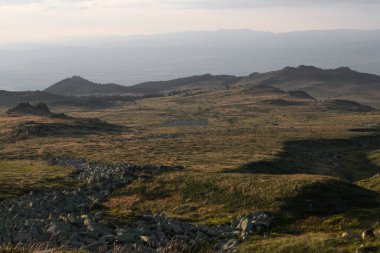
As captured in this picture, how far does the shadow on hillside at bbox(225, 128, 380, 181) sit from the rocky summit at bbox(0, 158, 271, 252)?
29.9 meters

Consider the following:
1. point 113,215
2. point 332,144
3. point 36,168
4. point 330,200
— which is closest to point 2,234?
point 113,215

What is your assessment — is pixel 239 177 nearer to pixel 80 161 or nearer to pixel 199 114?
pixel 80 161

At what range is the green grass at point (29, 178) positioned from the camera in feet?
174

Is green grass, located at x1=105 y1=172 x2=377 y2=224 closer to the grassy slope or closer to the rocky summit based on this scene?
the grassy slope

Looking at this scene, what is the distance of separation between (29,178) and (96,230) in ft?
112

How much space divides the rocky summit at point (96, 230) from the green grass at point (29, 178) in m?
4.64

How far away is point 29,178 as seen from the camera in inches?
2388

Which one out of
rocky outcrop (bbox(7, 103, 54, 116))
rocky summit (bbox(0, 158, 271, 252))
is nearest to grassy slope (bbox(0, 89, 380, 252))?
rocky summit (bbox(0, 158, 271, 252))

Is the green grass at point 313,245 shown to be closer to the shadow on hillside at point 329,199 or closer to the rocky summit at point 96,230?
the rocky summit at point 96,230

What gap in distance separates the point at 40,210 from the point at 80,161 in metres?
37.9

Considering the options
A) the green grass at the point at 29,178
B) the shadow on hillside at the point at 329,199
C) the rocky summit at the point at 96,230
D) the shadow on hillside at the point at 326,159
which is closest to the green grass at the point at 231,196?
the shadow on hillside at the point at 329,199

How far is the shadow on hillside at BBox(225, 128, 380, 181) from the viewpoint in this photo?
7764 cm

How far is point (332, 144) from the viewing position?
10719 cm

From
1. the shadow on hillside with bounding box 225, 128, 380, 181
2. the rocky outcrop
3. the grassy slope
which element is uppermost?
the rocky outcrop
